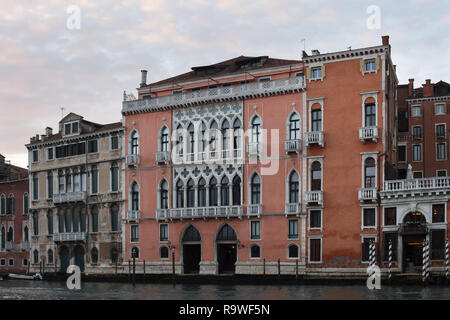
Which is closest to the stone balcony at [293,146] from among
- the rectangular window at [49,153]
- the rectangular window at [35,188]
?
the rectangular window at [49,153]

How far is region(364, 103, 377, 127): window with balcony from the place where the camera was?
34.4 metres

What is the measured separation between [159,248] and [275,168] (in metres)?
8.21

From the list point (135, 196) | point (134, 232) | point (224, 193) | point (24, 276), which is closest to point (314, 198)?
point (224, 193)

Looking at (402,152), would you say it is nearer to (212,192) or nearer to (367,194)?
(367,194)

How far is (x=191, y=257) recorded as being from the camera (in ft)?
129

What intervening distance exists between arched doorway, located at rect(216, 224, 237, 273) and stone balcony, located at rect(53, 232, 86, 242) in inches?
363

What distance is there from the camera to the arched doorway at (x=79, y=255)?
142 ft

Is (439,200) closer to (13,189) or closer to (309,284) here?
(309,284)

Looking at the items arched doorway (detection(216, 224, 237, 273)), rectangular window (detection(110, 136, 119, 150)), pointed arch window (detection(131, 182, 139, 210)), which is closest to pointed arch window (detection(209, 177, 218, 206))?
arched doorway (detection(216, 224, 237, 273))

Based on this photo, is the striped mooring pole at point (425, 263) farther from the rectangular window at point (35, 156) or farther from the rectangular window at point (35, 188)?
the rectangular window at point (35, 156)

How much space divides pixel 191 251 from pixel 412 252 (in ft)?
39.7

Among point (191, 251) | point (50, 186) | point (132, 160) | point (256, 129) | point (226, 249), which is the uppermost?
point (256, 129)

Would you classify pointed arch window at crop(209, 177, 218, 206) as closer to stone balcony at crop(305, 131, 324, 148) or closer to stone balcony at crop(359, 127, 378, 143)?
stone balcony at crop(305, 131, 324, 148)
